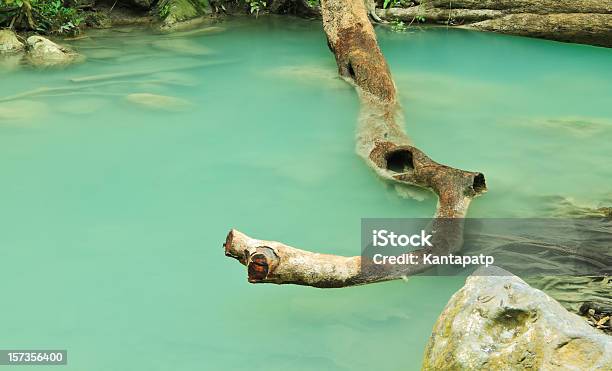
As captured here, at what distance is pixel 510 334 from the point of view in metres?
2.30

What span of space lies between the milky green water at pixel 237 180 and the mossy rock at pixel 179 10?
2.07 feet

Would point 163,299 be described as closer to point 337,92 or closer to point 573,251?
point 573,251

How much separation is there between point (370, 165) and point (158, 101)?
205cm

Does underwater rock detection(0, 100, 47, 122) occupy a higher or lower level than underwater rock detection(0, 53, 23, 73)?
lower

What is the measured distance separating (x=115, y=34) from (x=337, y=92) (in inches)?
125

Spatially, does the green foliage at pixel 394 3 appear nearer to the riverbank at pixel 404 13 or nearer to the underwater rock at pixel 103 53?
the riverbank at pixel 404 13

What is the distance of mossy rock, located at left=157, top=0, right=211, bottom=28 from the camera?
9.03m

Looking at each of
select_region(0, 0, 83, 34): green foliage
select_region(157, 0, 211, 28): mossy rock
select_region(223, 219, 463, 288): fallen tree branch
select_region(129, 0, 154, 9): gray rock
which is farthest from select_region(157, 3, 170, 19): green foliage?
select_region(223, 219, 463, 288): fallen tree branch

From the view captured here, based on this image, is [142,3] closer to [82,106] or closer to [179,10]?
[179,10]

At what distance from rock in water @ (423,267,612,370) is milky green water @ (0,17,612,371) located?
81cm

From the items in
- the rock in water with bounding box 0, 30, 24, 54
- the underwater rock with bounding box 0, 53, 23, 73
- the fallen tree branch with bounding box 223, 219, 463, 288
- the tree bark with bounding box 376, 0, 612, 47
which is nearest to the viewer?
the fallen tree branch with bounding box 223, 219, 463, 288

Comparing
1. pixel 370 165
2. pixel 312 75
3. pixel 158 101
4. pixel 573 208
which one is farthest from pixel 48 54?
pixel 573 208

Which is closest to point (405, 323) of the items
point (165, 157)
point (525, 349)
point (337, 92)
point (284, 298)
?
point (284, 298)

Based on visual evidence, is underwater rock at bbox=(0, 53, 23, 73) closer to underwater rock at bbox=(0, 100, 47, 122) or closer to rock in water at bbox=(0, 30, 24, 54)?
rock in water at bbox=(0, 30, 24, 54)
